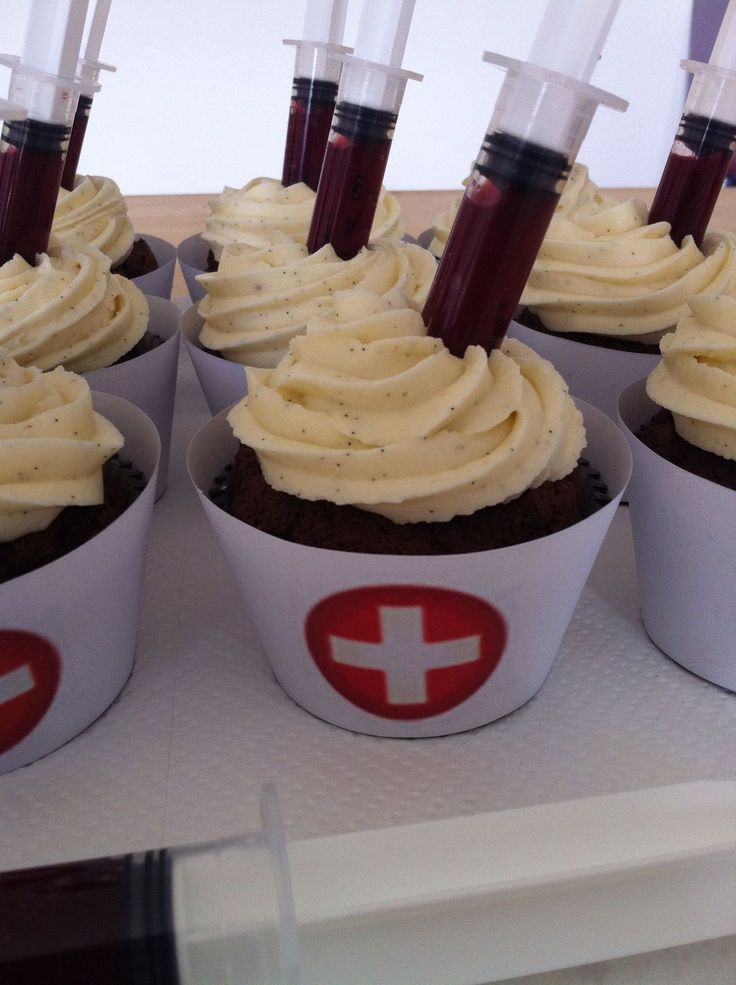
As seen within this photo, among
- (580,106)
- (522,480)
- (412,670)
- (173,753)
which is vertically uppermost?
(580,106)

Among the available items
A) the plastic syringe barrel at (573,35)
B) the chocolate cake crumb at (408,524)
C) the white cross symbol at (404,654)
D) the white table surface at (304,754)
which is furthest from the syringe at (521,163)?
the white table surface at (304,754)

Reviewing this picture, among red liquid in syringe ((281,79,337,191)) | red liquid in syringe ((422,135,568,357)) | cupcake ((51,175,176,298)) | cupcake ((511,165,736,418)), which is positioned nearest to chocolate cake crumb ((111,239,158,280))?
cupcake ((51,175,176,298))

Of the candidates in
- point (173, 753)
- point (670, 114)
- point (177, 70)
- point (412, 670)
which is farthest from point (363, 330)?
point (670, 114)

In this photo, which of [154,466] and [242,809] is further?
[154,466]

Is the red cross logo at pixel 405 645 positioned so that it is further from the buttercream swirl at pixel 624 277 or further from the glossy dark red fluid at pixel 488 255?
the buttercream swirl at pixel 624 277

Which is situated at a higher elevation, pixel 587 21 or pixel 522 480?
pixel 587 21

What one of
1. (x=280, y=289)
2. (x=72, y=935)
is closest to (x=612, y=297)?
(x=280, y=289)

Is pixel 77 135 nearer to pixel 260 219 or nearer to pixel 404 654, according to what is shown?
pixel 260 219

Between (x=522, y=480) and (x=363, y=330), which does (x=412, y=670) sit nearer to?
(x=522, y=480)
